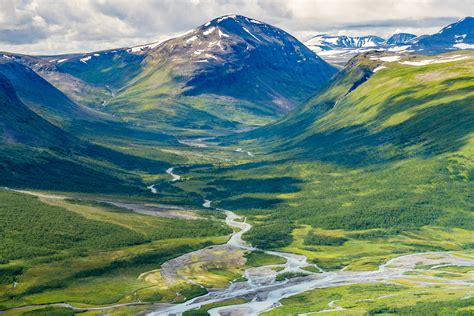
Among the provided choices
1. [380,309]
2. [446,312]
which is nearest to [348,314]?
[380,309]

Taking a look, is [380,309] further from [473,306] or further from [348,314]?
[473,306]

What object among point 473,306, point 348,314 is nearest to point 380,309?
point 348,314

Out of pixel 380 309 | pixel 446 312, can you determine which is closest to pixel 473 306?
pixel 446 312

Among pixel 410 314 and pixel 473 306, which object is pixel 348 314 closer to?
pixel 410 314

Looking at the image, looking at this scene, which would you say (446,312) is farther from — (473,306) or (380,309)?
(380,309)

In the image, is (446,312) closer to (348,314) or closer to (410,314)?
(410,314)

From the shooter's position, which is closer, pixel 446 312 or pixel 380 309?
pixel 446 312
